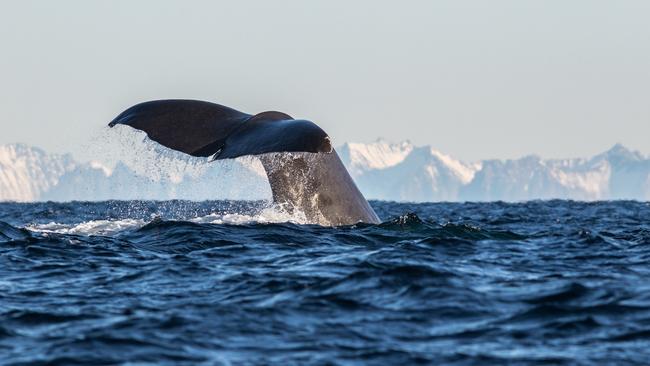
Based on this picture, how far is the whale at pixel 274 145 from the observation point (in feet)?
39.1

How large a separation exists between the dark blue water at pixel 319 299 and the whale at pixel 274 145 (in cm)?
39

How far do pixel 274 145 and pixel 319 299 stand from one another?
2.59m

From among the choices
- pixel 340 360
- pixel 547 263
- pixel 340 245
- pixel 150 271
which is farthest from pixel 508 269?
pixel 340 360

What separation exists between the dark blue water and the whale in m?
0.39

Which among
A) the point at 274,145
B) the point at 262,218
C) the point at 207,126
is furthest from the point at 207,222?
the point at 274,145

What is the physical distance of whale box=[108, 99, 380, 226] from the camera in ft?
39.1

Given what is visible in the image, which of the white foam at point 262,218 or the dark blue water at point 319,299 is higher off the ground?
the white foam at point 262,218

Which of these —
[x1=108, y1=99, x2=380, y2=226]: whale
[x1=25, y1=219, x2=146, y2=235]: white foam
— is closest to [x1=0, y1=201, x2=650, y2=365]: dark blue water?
[x1=108, y1=99, x2=380, y2=226]: whale

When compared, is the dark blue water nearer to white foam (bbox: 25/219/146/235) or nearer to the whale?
the whale

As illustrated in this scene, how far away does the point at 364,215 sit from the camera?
1466cm

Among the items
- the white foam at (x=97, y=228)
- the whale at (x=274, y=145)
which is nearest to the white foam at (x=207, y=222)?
the white foam at (x=97, y=228)

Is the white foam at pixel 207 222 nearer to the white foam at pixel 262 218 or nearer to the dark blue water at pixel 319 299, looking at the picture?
the white foam at pixel 262 218

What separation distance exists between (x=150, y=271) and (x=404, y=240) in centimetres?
388

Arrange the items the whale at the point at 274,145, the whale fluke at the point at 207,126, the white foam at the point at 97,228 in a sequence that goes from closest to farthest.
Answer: the whale at the point at 274,145
the whale fluke at the point at 207,126
the white foam at the point at 97,228
